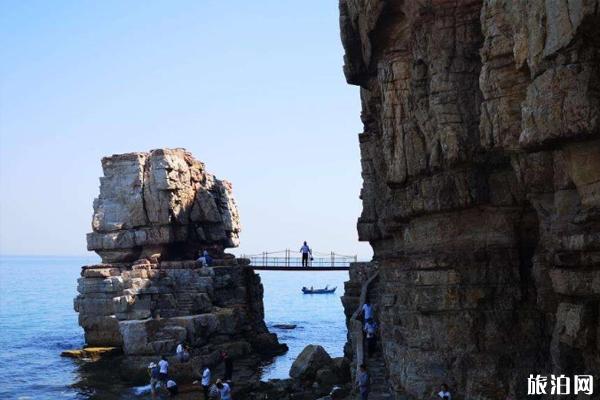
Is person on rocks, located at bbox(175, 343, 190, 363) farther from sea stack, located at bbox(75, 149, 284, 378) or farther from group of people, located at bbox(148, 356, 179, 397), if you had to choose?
group of people, located at bbox(148, 356, 179, 397)

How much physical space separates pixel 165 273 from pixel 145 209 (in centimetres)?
558

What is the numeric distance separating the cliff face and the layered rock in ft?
73.0

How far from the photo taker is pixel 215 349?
38156 millimetres

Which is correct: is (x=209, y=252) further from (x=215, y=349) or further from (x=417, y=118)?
(x=417, y=118)

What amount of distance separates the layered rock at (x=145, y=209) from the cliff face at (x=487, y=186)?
22249 millimetres

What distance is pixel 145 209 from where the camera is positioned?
1834 inches

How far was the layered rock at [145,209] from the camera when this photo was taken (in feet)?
152

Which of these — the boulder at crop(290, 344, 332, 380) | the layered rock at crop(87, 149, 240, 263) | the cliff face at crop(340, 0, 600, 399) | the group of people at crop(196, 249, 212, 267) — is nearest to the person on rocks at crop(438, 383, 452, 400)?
the cliff face at crop(340, 0, 600, 399)

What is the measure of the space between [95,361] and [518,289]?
95.4 feet

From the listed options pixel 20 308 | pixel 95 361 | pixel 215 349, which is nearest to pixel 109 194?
pixel 95 361

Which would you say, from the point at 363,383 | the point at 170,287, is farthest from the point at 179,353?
the point at 363,383

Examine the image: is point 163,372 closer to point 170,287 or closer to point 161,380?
point 161,380

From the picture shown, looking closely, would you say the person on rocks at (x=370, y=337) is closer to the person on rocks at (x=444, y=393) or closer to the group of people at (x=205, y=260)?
the person on rocks at (x=444, y=393)

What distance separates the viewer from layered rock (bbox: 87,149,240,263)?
152ft
